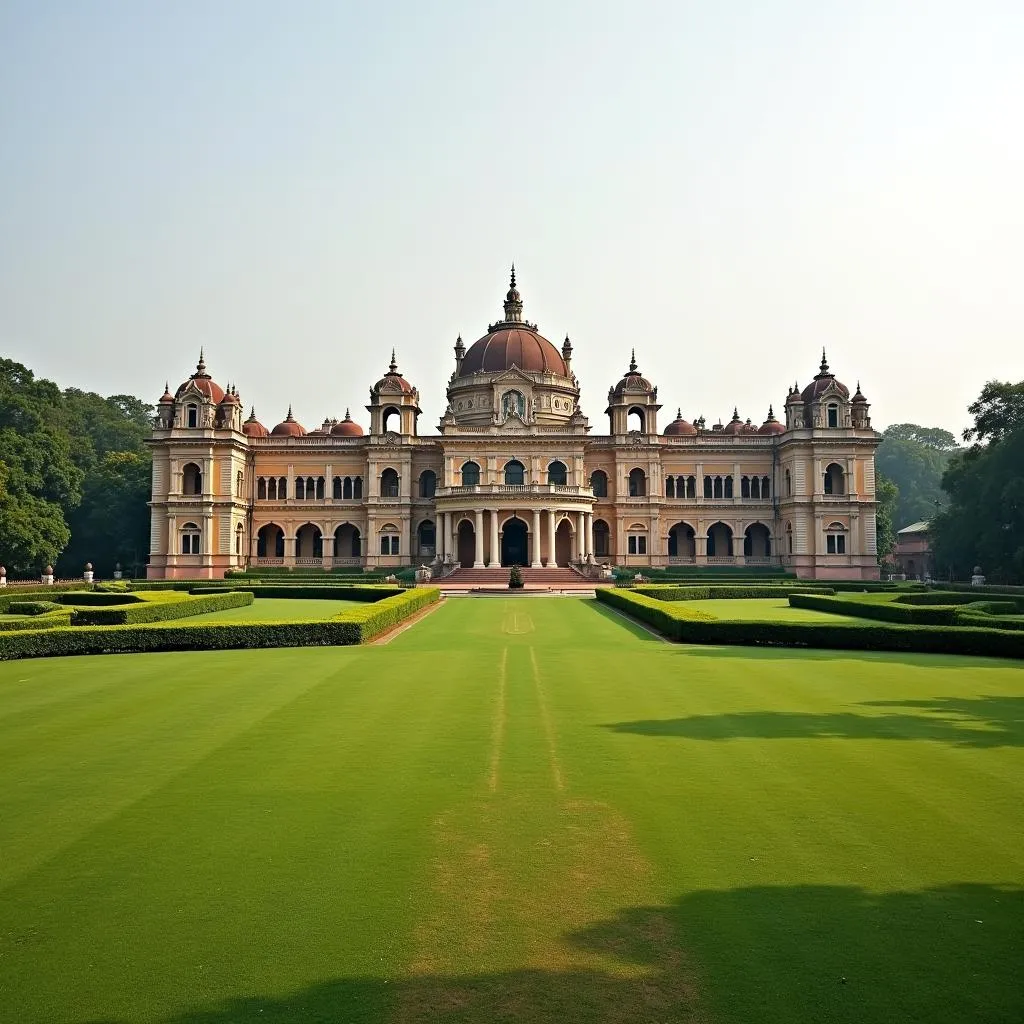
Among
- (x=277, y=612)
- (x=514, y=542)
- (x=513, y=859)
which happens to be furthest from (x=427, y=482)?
(x=513, y=859)

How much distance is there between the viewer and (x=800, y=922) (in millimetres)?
6965

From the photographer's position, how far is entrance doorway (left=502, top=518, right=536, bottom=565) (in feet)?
239

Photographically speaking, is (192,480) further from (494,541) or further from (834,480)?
(834,480)

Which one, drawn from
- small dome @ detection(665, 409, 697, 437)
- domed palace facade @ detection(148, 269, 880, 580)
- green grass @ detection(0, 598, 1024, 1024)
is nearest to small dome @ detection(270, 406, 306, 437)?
domed palace facade @ detection(148, 269, 880, 580)

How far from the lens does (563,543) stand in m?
72.7

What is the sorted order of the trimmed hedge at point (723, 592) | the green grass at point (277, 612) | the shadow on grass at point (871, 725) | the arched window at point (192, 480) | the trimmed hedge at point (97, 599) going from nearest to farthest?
the shadow on grass at point (871, 725), the green grass at point (277, 612), the trimmed hedge at point (97, 599), the trimmed hedge at point (723, 592), the arched window at point (192, 480)

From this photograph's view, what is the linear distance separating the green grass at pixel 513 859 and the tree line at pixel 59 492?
5150cm

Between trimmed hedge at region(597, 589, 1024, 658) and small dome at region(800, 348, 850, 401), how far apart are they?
51.0 metres

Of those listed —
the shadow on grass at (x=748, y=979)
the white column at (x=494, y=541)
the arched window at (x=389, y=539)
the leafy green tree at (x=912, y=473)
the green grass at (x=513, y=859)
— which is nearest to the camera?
the shadow on grass at (x=748, y=979)

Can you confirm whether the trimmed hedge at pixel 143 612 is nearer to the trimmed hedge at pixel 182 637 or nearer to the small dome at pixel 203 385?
the trimmed hedge at pixel 182 637

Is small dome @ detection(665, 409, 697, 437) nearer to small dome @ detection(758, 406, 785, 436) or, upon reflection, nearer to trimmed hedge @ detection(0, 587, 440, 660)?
small dome @ detection(758, 406, 785, 436)

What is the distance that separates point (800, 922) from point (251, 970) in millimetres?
4141

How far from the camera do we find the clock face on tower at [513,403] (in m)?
74.4

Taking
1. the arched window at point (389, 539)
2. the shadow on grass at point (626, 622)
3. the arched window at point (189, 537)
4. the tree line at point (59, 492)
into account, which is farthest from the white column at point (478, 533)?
the tree line at point (59, 492)
